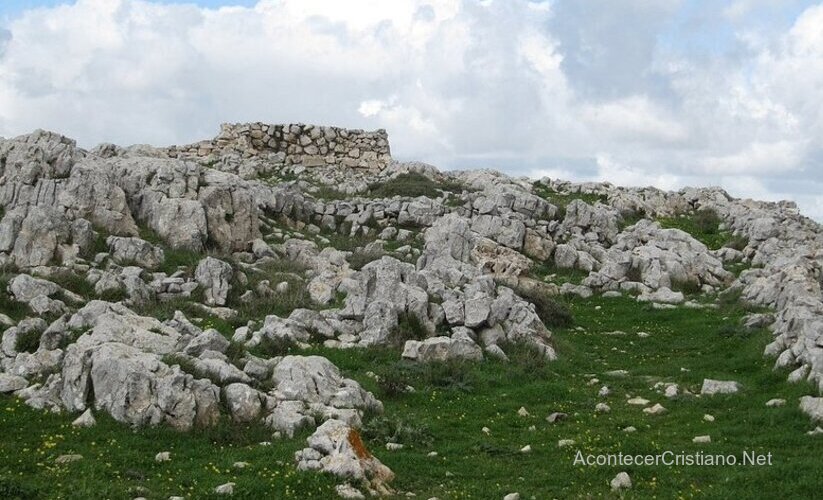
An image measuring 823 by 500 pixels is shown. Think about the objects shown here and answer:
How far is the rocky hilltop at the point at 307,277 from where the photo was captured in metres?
16.2

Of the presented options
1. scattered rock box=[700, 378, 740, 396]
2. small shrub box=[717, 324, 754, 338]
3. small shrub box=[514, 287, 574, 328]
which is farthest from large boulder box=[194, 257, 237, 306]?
small shrub box=[717, 324, 754, 338]

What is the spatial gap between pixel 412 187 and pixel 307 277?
1734 cm

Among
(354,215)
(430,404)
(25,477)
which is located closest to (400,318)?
(430,404)

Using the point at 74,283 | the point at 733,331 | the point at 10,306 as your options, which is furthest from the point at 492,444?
the point at 74,283

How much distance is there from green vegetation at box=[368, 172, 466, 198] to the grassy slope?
75.1ft

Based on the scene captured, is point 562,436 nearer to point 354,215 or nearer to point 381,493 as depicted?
point 381,493

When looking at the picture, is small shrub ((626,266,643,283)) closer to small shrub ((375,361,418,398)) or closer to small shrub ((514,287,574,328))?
small shrub ((514,287,574,328))

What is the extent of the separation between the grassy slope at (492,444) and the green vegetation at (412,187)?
75.1 ft

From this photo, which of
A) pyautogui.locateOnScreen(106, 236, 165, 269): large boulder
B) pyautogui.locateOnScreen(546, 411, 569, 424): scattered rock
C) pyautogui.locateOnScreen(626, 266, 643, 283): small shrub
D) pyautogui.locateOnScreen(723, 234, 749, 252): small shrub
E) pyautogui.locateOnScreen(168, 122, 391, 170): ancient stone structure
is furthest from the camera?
pyautogui.locateOnScreen(168, 122, 391, 170): ancient stone structure

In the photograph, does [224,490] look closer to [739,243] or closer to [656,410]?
[656,410]

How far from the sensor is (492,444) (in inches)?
625

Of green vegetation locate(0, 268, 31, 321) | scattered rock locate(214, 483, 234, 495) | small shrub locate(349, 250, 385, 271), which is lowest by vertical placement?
scattered rock locate(214, 483, 234, 495)

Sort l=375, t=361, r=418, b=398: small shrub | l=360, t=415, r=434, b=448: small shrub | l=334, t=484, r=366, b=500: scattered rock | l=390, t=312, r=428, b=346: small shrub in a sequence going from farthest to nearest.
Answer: l=390, t=312, r=428, b=346: small shrub < l=375, t=361, r=418, b=398: small shrub < l=360, t=415, r=434, b=448: small shrub < l=334, t=484, r=366, b=500: scattered rock

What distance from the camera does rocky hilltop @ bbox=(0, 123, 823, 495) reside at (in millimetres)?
16156
